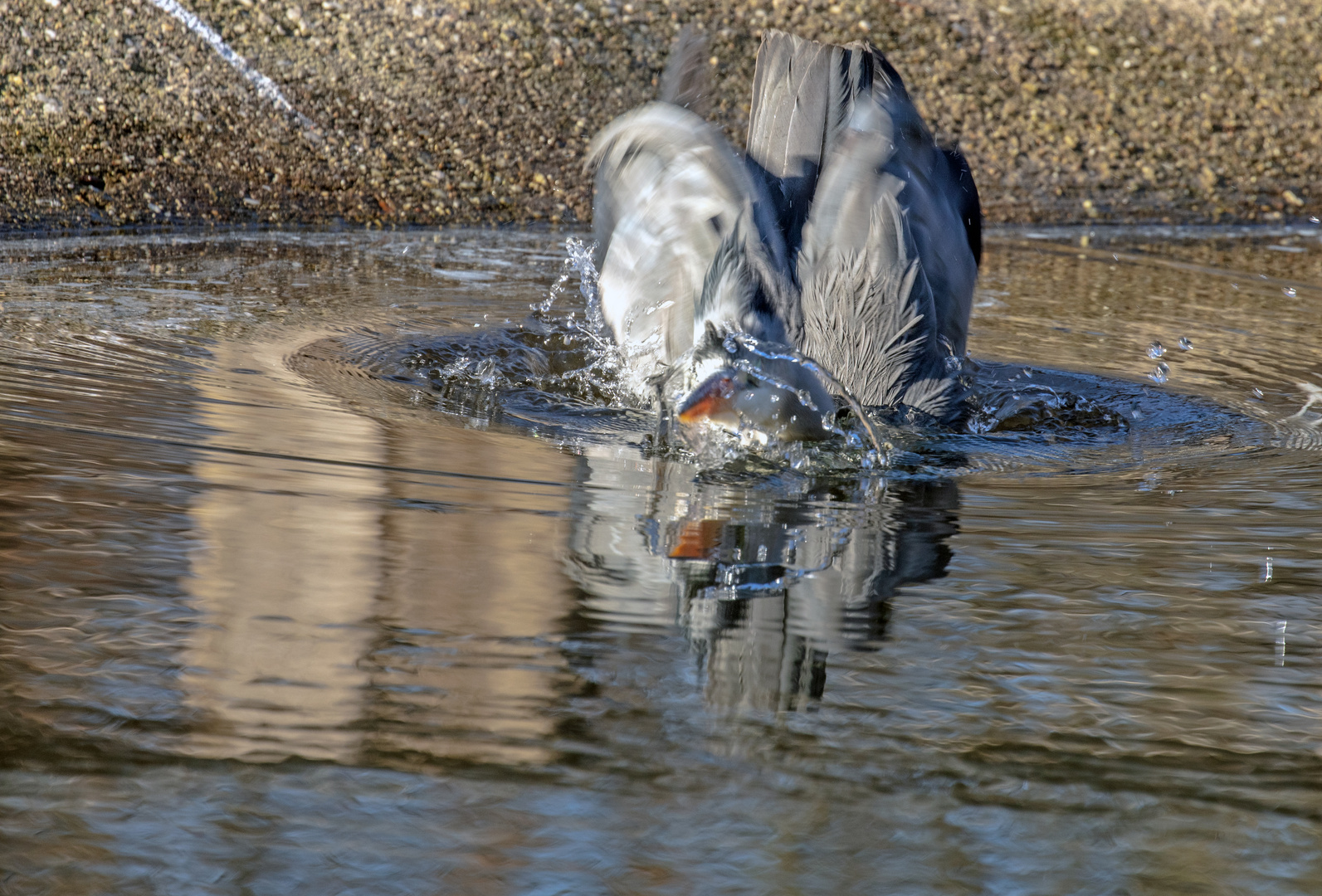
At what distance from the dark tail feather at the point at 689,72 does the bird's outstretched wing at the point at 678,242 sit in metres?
0.19

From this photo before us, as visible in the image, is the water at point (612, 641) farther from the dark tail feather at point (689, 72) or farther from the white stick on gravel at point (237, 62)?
the white stick on gravel at point (237, 62)

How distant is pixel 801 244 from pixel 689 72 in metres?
0.96

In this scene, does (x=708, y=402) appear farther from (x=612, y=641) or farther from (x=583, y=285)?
(x=583, y=285)

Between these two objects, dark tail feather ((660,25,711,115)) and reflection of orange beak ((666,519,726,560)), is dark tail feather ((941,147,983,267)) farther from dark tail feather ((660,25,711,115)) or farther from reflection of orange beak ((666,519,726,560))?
reflection of orange beak ((666,519,726,560))

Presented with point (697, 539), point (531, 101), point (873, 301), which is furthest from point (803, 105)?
point (531, 101)

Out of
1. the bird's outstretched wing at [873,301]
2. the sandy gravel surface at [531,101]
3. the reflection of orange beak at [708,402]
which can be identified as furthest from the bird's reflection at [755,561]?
the sandy gravel surface at [531,101]

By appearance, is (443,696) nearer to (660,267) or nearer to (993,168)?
(660,267)

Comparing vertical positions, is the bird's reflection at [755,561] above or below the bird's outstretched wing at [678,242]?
below

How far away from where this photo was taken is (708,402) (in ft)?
10.7

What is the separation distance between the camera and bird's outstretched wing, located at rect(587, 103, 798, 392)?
12.8 ft

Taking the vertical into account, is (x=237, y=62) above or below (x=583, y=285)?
above

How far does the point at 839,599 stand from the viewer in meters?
2.30

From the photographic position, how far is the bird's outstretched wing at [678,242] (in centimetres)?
389

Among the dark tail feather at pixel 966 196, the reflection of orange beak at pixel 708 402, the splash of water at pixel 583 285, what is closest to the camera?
the reflection of orange beak at pixel 708 402
